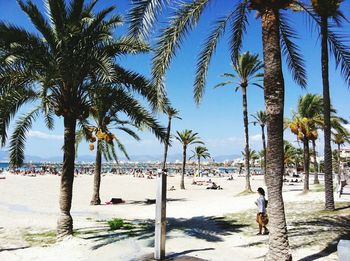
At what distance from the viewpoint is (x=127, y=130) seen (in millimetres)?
24688

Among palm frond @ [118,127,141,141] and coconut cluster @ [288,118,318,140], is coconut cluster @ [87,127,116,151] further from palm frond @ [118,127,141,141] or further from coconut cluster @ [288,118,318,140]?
coconut cluster @ [288,118,318,140]

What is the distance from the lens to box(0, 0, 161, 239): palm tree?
1041cm

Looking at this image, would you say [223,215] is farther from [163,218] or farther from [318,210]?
[163,218]

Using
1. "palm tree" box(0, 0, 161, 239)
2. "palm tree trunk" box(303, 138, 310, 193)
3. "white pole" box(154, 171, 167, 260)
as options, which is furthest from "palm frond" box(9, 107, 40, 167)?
"palm tree trunk" box(303, 138, 310, 193)

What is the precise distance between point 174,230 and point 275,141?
6.18 metres

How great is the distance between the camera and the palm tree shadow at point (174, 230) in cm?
1089

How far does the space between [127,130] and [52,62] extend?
14.1 m

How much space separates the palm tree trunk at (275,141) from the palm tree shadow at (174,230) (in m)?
3.88

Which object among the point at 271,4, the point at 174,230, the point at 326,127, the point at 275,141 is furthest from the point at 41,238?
the point at 326,127

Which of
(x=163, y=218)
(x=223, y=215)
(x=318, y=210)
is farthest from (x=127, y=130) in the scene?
(x=163, y=218)

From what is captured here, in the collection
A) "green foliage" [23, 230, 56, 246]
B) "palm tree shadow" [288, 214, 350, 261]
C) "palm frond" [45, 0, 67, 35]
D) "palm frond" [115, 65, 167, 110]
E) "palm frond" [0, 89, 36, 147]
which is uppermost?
"palm frond" [45, 0, 67, 35]

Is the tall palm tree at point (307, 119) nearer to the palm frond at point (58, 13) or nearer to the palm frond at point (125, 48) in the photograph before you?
the palm frond at point (125, 48)

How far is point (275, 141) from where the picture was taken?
23.5ft

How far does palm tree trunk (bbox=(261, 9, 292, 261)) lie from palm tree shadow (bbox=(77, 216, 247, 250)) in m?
3.88
